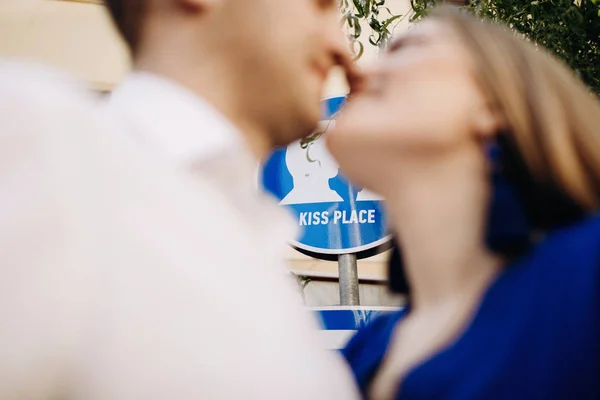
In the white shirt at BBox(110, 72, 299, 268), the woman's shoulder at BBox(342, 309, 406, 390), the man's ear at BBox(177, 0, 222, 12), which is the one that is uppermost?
the man's ear at BBox(177, 0, 222, 12)

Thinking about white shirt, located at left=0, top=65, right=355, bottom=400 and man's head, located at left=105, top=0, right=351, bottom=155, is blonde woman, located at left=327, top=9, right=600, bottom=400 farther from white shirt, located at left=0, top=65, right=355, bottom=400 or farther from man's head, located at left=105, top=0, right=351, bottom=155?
white shirt, located at left=0, top=65, right=355, bottom=400

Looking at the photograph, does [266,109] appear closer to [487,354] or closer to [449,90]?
[449,90]

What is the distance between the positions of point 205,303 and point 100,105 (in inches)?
9.9

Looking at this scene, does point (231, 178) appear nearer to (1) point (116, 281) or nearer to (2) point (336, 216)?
(1) point (116, 281)

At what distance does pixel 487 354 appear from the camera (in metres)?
0.80

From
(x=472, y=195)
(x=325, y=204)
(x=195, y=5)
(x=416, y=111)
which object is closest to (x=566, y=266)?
(x=472, y=195)

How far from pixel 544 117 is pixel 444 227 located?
7.9 inches

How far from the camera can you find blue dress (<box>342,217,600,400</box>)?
0.73m

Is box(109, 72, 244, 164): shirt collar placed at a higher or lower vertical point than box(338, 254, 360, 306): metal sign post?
higher

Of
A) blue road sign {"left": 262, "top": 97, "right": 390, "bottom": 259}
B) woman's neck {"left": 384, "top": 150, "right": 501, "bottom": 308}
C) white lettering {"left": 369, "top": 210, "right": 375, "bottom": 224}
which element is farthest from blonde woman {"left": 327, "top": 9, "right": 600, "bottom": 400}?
white lettering {"left": 369, "top": 210, "right": 375, "bottom": 224}

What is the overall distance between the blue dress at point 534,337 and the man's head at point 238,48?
389 mm

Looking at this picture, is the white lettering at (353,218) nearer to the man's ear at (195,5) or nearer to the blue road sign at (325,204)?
the blue road sign at (325,204)

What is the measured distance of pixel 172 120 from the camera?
0.76m

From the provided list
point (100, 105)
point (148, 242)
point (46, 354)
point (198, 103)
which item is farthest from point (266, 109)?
point (46, 354)
